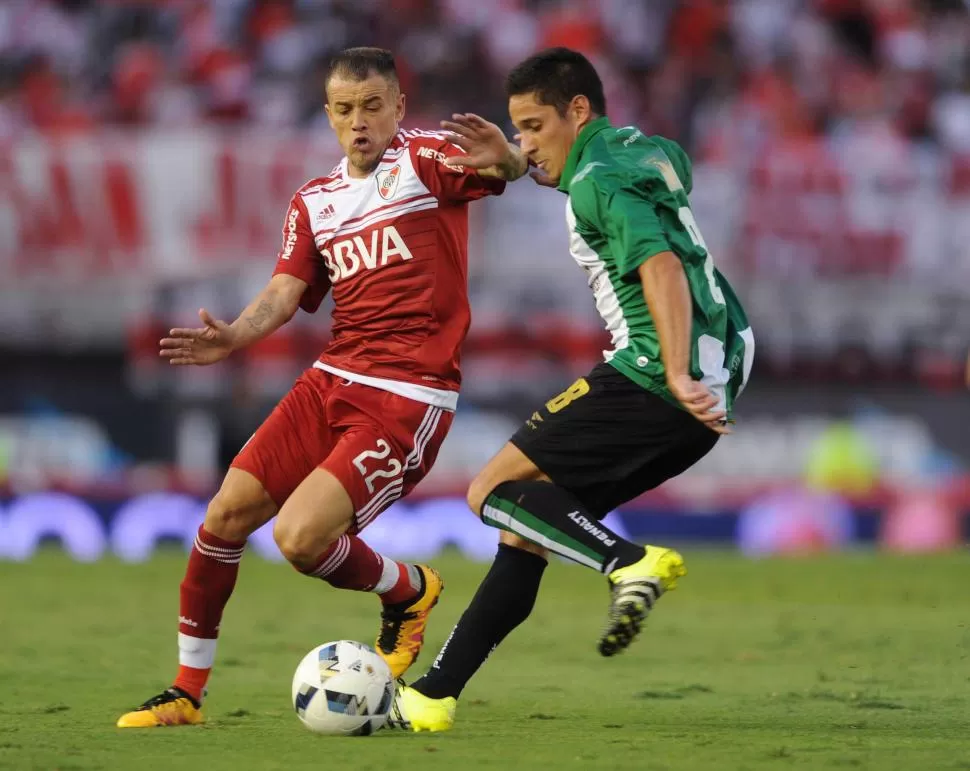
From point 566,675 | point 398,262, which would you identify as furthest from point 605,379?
point 566,675

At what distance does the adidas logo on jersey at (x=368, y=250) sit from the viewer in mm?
6719

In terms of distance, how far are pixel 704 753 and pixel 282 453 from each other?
208cm

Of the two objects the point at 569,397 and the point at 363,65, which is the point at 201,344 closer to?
the point at 363,65

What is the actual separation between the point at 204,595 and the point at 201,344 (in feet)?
3.18

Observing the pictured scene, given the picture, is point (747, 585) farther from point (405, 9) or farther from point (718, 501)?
point (405, 9)

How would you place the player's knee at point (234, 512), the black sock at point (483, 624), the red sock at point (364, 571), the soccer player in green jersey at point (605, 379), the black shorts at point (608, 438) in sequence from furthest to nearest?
the red sock at point (364, 571) → the player's knee at point (234, 512) → the black sock at point (483, 624) → the black shorts at point (608, 438) → the soccer player in green jersey at point (605, 379)

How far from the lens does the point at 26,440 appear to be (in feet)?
53.0

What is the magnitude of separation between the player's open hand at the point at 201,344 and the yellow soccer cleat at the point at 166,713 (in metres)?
1.26

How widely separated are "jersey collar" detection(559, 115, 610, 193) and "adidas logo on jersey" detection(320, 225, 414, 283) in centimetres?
97

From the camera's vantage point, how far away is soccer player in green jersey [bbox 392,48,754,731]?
223 inches

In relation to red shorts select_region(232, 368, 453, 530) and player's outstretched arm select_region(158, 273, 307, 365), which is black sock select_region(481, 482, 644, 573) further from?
player's outstretched arm select_region(158, 273, 307, 365)

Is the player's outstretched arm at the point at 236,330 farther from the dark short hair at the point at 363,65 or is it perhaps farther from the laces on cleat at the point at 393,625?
the laces on cleat at the point at 393,625

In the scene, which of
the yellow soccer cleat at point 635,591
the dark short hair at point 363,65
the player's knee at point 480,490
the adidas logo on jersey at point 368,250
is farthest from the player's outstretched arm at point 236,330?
the yellow soccer cleat at point 635,591

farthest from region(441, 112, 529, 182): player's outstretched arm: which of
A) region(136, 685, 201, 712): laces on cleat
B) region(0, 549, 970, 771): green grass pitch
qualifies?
region(136, 685, 201, 712): laces on cleat
